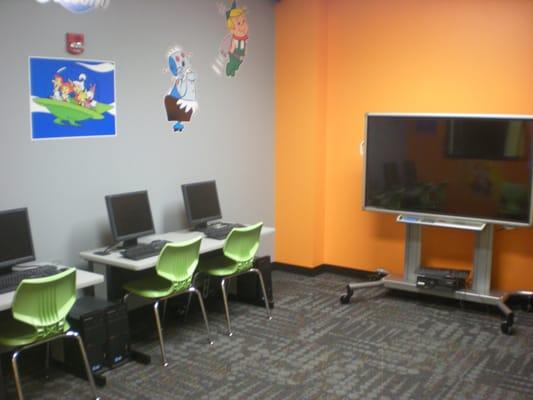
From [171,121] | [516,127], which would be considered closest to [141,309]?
[171,121]

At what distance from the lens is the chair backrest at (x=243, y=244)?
4309mm

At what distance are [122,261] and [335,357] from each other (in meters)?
1.48

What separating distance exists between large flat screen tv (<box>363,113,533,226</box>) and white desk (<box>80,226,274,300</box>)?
1.51m

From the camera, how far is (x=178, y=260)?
3902 millimetres

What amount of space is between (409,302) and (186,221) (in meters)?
1.93

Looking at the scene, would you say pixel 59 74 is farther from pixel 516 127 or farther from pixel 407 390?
pixel 516 127

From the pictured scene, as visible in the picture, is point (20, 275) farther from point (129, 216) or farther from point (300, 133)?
point (300, 133)

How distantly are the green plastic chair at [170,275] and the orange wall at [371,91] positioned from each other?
Answer: 200 cm

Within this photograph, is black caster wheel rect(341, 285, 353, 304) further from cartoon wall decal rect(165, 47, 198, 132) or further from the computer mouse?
Answer: cartoon wall decal rect(165, 47, 198, 132)

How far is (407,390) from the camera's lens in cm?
351

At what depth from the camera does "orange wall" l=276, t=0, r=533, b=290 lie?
4871mm

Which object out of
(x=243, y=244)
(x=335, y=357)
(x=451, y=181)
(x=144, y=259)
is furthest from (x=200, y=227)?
(x=451, y=181)

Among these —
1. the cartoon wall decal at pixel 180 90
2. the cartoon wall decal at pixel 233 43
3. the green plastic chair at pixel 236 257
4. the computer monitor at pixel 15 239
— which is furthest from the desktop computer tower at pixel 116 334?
the cartoon wall decal at pixel 233 43

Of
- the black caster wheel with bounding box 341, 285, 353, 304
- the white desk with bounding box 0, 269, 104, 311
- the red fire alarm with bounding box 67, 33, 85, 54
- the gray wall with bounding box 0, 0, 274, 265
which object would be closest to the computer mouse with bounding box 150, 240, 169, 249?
the gray wall with bounding box 0, 0, 274, 265
